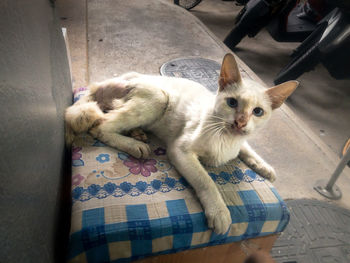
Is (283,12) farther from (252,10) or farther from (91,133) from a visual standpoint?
(91,133)

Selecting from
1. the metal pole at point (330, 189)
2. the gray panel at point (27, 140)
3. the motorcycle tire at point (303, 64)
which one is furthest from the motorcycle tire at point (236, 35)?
the gray panel at point (27, 140)

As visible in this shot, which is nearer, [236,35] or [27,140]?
[27,140]

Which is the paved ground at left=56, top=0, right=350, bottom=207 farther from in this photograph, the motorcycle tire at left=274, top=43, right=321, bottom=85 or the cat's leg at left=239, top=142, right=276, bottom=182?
the motorcycle tire at left=274, top=43, right=321, bottom=85

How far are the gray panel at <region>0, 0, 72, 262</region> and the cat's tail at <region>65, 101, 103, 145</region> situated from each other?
198 millimetres

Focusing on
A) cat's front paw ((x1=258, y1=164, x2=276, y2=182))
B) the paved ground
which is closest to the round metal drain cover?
the paved ground

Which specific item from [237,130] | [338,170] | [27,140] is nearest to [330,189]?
[338,170]

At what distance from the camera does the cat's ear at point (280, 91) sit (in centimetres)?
124

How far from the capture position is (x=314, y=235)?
172cm

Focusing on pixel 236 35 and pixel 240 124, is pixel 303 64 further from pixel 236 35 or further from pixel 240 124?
pixel 240 124

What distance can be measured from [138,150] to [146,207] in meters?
0.36

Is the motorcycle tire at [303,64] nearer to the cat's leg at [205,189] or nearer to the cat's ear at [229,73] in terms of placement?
the cat's ear at [229,73]

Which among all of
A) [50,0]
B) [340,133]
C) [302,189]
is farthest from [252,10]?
[50,0]

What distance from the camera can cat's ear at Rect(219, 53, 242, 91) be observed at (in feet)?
4.13

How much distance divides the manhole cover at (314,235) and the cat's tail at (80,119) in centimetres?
139
